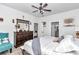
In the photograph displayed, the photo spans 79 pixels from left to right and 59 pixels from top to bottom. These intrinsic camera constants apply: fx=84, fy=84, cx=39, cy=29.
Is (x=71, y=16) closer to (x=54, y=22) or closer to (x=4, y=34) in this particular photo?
(x=54, y=22)

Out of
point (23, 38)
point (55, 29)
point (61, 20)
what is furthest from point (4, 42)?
point (61, 20)

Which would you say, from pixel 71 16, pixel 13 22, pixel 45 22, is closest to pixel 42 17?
pixel 45 22

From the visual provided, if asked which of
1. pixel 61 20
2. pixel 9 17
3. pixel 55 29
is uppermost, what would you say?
pixel 9 17

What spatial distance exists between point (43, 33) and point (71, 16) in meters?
0.53

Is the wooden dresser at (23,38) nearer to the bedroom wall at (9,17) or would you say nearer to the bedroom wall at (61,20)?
the bedroom wall at (9,17)

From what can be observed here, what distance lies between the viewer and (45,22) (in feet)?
4.75

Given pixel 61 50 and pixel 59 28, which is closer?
pixel 61 50

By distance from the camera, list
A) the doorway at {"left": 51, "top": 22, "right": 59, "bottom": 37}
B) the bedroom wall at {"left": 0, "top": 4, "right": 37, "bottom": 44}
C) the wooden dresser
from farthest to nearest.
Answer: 1. the wooden dresser
2. the bedroom wall at {"left": 0, "top": 4, "right": 37, "bottom": 44}
3. the doorway at {"left": 51, "top": 22, "right": 59, "bottom": 37}

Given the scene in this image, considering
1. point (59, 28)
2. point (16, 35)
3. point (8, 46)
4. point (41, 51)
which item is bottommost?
point (8, 46)

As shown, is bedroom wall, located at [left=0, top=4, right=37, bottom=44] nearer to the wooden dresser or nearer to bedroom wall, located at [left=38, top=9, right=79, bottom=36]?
the wooden dresser

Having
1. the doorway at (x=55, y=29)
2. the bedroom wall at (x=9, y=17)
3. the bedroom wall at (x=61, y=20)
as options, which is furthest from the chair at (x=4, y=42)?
the doorway at (x=55, y=29)

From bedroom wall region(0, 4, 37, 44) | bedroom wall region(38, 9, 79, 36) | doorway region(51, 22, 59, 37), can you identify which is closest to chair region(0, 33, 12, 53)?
bedroom wall region(0, 4, 37, 44)

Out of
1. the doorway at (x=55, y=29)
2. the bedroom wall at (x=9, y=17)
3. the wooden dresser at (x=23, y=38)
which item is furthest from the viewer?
the wooden dresser at (x=23, y=38)

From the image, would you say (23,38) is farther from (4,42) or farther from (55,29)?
(55,29)
